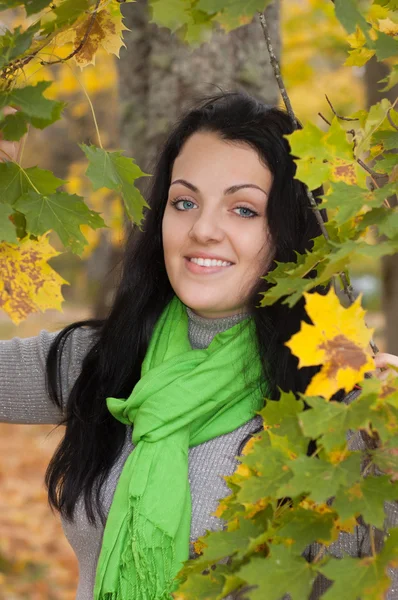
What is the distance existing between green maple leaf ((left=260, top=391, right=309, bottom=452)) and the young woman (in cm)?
69

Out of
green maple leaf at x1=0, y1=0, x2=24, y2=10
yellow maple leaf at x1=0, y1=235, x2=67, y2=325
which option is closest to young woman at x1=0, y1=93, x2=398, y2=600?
yellow maple leaf at x1=0, y1=235, x2=67, y2=325

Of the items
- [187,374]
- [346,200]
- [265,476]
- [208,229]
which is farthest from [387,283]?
[265,476]

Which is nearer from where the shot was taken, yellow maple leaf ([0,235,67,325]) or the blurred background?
yellow maple leaf ([0,235,67,325])

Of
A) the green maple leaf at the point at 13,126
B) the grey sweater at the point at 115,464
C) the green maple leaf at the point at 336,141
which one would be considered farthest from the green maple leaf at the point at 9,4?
the grey sweater at the point at 115,464

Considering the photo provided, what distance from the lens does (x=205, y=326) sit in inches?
79.7

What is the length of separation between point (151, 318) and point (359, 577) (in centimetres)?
135

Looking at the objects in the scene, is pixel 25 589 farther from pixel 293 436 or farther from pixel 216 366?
pixel 293 436

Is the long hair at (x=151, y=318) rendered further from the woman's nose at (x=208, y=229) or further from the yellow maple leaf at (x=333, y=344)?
the yellow maple leaf at (x=333, y=344)

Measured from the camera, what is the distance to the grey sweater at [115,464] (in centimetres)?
177

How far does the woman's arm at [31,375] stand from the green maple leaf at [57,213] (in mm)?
893

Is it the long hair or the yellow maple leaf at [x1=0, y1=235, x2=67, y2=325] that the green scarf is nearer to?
the long hair

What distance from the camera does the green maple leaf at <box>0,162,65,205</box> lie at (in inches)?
50.1

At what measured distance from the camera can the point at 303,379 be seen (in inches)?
73.1

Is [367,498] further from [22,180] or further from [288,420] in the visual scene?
[22,180]
